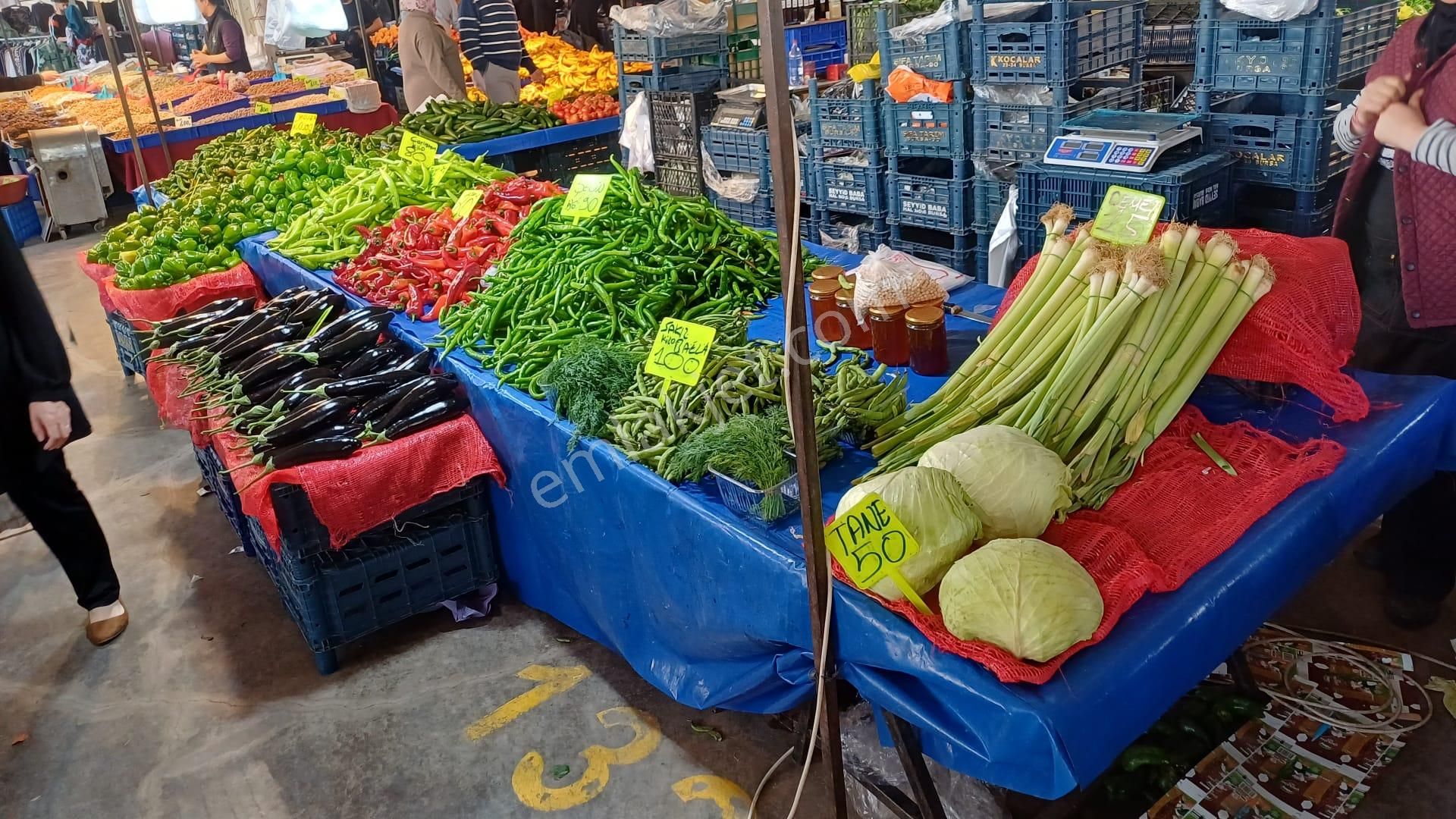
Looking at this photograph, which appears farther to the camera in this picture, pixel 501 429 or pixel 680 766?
pixel 501 429

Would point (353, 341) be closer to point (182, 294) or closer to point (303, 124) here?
point (182, 294)

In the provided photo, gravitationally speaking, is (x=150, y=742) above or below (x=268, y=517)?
below

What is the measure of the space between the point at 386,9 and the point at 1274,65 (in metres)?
14.8

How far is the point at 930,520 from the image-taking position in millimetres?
1832

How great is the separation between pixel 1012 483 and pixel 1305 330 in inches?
37.9

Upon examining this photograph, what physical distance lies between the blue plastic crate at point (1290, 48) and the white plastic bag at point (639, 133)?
142 inches

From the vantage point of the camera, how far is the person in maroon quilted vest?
278 cm

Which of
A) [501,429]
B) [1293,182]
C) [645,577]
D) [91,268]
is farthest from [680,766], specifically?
[91,268]

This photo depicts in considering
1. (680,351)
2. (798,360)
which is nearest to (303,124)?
(680,351)

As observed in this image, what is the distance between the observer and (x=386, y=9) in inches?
611

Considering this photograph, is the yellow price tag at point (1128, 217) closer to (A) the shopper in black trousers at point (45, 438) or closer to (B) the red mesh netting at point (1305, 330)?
(B) the red mesh netting at point (1305, 330)

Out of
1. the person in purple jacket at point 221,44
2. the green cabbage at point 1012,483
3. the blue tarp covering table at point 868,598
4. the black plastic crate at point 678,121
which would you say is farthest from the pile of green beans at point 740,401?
the person in purple jacket at point 221,44

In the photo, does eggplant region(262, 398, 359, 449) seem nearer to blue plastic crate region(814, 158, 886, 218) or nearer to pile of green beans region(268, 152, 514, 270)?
pile of green beans region(268, 152, 514, 270)

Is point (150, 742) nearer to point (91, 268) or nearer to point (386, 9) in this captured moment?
point (91, 268)
